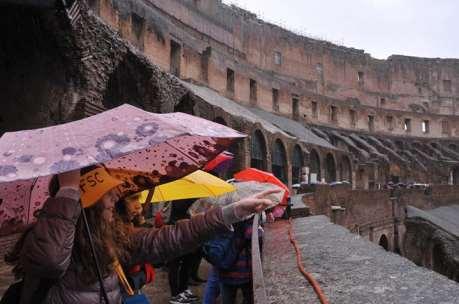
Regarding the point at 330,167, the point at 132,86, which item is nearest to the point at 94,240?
the point at 132,86

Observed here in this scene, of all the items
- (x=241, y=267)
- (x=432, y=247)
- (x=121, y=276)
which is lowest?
(x=432, y=247)

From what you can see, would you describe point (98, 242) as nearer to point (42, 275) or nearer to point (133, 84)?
point (42, 275)

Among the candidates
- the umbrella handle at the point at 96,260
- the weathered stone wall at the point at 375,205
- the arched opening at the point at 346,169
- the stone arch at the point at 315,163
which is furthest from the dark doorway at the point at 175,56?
the umbrella handle at the point at 96,260

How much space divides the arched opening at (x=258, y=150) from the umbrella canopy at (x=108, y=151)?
18602 millimetres

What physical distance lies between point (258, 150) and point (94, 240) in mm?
20210

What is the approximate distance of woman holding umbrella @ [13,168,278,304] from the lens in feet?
6.70

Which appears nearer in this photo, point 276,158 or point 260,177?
point 260,177

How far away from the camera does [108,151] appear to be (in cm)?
220

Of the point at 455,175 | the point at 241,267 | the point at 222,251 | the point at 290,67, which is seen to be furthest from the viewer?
the point at 290,67

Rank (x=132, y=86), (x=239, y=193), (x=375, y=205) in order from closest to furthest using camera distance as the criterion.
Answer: (x=239, y=193), (x=132, y=86), (x=375, y=205)

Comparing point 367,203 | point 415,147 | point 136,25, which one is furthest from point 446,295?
point 415,147

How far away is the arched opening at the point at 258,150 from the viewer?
2197 cm

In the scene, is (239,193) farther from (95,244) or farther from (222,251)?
(95,244)

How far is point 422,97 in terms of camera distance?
185 feet
